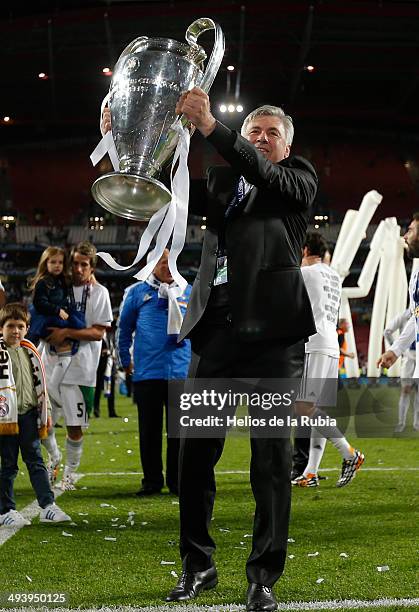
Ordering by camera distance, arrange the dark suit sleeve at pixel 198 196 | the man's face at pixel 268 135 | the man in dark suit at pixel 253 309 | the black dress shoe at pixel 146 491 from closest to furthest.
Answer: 1. the man in dark suit at pixel 253 309
2. the man's face at pixel 268 135
3. the dark suit sleeve at pixel 198 196
4. the black dress shoe at pixel 146 491

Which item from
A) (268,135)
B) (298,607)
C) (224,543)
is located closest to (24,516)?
(224,543)

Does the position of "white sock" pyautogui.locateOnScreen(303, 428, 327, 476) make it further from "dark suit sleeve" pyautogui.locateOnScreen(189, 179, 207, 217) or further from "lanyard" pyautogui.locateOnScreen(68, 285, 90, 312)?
"dark suit sleeve" pyautogui.locateOnScreen(189, 179, 207, 217)

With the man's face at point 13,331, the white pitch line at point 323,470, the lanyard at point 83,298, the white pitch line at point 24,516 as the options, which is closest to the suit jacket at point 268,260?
the white pitch line at point 24,516

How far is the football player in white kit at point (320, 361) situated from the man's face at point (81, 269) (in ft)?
5.17

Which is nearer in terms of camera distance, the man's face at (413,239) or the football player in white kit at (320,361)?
the man's face at (413,239)

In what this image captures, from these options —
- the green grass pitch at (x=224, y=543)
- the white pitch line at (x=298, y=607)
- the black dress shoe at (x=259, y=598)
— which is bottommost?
the green grass pitch at (x=224, y=543)

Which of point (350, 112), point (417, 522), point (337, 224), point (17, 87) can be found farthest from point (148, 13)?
point (417, 522)

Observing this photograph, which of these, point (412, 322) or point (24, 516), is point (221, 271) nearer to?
point (24, 516)

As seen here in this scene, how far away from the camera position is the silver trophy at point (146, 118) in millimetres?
3373

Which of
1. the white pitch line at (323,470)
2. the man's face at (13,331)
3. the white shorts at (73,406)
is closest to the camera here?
the man's face at (13,331)

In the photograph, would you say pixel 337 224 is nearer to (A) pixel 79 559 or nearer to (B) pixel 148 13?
(B) pixel 148 13

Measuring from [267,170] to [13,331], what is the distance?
8.53ft

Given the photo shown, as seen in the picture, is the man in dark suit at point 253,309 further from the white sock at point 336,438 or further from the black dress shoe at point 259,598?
the white sock at point 336,438

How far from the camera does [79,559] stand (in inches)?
163
